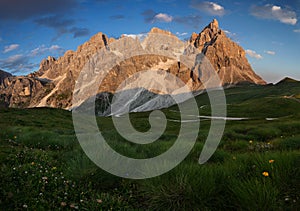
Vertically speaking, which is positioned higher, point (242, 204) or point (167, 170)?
point (167, 170)

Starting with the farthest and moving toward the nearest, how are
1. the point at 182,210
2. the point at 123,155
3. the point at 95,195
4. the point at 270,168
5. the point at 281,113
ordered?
the point at 281,113, the point at 123,155, the point at 95,195, the point at 270,168, the point at 182,210

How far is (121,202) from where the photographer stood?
16.7 feet

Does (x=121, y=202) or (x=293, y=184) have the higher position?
(x=293, y=184)

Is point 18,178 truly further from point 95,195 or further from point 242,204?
point 242,204

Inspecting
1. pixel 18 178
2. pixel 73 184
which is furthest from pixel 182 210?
pixel 18 178

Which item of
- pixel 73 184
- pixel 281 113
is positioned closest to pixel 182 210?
pixel 73 184

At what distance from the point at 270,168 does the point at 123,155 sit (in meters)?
4.13

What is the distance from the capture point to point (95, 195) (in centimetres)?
541

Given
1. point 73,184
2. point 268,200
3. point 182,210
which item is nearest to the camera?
point 268,200

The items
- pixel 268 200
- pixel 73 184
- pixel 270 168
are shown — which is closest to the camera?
pixel 268 200

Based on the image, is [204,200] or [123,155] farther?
[123,155]

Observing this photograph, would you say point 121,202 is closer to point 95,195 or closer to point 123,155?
point 95,195

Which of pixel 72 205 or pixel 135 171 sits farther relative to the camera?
pixel 135 171

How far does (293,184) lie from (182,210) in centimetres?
221
